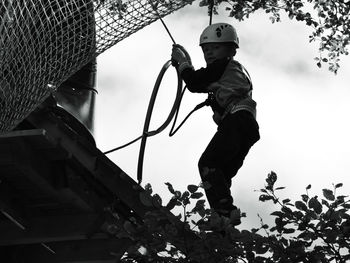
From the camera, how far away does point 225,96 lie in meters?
10.1

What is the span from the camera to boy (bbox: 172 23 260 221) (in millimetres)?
9875

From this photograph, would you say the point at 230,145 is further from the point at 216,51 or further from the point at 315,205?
→ the point at 315,205

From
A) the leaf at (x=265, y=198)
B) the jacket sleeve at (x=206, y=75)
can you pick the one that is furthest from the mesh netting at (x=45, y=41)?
the leaf at (x=265, y=198)

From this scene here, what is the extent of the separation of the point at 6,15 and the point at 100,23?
0.73m

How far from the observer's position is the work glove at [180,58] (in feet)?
34.2

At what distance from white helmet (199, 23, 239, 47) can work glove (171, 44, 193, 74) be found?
0.16m

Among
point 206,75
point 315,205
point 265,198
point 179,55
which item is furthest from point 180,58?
point 315,205

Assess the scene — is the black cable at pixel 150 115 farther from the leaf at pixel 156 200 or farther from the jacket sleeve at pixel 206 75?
the leaf at pixel 156 200

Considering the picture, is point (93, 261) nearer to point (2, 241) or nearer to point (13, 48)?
point (2, 241)

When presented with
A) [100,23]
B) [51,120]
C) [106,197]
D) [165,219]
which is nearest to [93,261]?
[106,197]

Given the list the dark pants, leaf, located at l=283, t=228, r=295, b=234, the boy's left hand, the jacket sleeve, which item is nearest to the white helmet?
the boy's left hand

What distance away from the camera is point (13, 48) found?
344 inches

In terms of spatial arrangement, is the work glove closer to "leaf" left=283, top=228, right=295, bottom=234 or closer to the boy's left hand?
the boy's left hand

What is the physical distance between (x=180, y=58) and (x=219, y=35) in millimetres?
376
